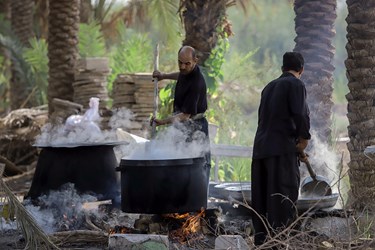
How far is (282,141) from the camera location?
8.96 meters

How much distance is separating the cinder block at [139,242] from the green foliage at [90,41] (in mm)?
15134

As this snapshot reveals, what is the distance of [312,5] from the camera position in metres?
13.8

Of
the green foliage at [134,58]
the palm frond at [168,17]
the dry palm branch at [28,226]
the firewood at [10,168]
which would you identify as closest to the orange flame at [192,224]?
the dry palm branch at [28,226]

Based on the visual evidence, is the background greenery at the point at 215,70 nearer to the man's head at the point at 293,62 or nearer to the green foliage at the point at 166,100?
the green foliage at the point at 166,100

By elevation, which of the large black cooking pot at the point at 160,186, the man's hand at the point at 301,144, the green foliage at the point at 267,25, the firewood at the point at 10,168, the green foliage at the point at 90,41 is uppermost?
the green foliage at the point at 267,25

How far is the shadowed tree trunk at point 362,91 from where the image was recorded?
11.7m

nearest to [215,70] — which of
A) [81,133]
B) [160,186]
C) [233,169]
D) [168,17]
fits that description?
[233,169]

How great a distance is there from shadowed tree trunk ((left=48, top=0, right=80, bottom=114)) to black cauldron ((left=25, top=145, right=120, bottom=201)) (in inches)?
342

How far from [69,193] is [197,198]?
197 centimetres

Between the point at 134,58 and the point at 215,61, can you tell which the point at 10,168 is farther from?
the point at 134,58

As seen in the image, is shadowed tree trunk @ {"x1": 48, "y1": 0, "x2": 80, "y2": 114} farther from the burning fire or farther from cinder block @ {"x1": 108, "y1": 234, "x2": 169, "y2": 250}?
cinder block @ {"x1": 108, "y1": 234, "x2": 169, "y2": 250}

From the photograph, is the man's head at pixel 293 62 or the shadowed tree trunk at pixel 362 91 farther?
the shadowed tree trunk at pixel 362 91

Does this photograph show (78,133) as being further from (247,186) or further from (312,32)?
(312,32)

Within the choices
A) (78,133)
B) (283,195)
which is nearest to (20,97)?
(78,133)
